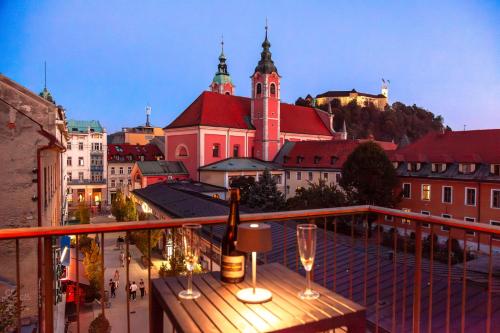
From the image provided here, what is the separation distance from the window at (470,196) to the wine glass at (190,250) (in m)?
28.1

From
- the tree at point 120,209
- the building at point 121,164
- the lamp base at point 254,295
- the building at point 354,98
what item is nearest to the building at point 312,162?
the tree at point 120,209

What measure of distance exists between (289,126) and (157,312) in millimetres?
44627

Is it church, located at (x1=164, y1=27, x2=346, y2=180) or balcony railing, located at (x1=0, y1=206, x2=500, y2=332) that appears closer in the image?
balcony railing, located at (x1=0, y1=206, x2=500, y2=332)

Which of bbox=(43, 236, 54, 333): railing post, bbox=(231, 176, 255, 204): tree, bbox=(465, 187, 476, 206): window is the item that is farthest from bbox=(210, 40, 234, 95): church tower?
bbox=(43, 236, 54, 333): railing post

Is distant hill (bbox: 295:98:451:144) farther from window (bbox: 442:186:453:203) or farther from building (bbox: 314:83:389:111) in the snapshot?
window (bbox: 442:186:453:203)

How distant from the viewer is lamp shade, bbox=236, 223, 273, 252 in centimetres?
218

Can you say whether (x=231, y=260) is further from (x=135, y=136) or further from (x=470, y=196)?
(x=135, y=136)

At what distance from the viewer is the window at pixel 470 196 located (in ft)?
85.1

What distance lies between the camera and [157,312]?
8.50 feet

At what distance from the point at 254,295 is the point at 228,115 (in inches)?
1578

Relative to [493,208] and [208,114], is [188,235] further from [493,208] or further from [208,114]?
[208,114]

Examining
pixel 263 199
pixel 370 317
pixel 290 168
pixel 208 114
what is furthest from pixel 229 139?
pixel 370 317

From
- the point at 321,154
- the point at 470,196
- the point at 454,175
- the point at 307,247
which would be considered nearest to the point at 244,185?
the point at 321,154

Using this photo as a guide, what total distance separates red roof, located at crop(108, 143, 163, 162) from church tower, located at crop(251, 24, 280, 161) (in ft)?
54.1
